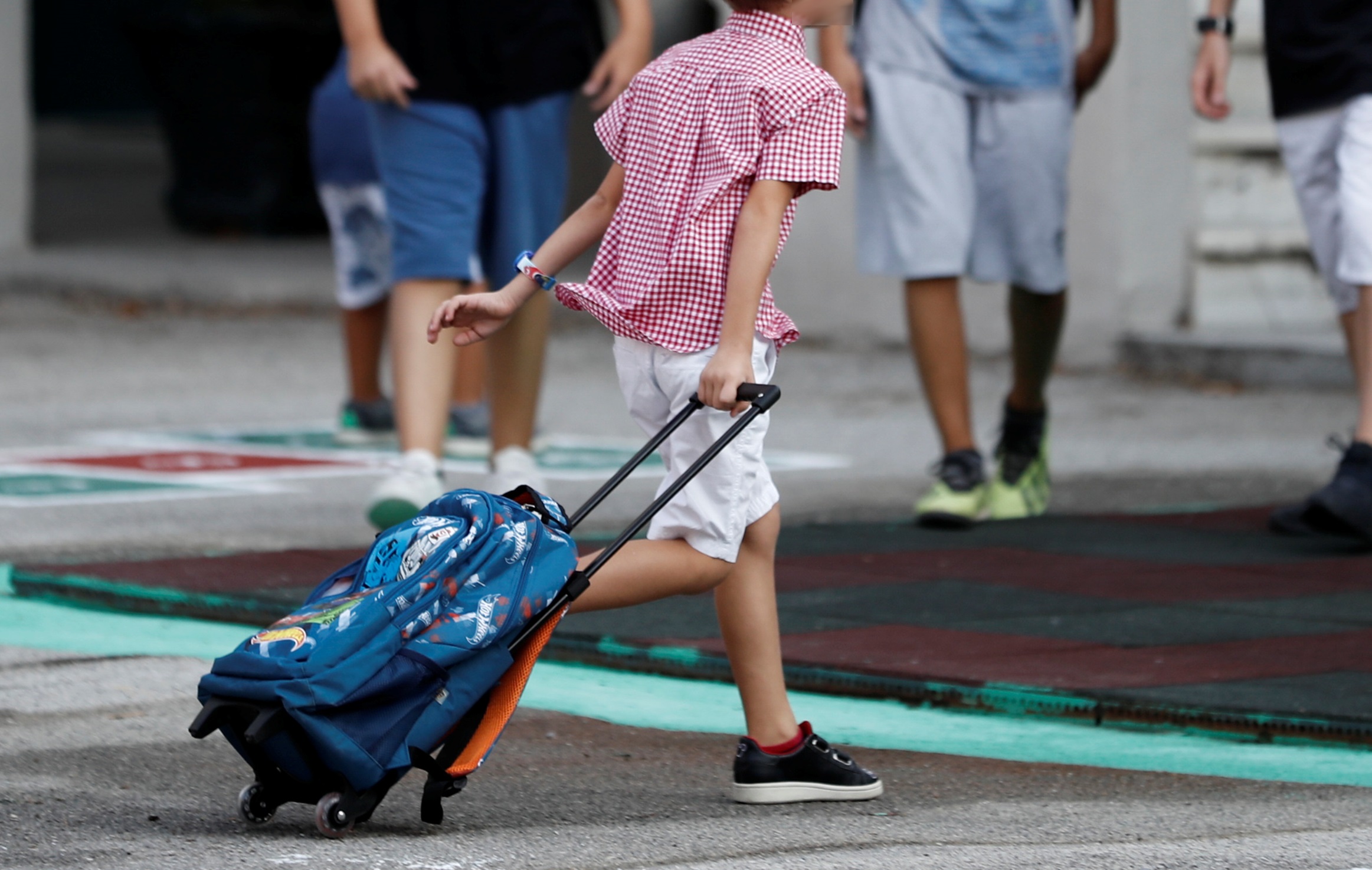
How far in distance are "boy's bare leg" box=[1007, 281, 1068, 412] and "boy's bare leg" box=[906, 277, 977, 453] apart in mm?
260

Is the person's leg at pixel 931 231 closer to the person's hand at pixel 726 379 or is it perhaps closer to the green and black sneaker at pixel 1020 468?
the green and black sneaker at pixel 1020 468

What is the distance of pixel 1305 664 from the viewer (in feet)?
13.1

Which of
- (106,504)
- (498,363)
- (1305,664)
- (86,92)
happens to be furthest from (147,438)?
(86,92)

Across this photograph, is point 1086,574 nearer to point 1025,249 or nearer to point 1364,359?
point 1364,359

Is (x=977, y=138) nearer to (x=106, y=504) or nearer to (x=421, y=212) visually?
(x=421, y=212)

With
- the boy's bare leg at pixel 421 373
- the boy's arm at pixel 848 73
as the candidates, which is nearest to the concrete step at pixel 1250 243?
the boy's arm at pixel 848 73

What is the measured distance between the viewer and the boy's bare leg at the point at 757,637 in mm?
3301

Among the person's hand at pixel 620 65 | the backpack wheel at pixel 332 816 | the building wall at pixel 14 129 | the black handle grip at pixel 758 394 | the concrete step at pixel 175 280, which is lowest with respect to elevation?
the concrete step at pixel 175 280

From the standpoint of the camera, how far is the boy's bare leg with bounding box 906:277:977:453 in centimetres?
558

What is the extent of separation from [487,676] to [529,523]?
22cm

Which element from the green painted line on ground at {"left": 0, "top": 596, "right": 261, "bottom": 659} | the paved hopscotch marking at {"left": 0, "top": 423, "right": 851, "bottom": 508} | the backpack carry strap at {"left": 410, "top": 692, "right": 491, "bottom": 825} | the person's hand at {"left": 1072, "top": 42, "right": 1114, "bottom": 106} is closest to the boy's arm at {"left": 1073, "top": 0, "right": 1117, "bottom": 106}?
the person's hand at {"left": 1072, "top": 42, "right": 1114, "bottom": 106}

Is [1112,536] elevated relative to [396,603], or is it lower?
lower

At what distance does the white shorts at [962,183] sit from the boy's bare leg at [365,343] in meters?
1.90

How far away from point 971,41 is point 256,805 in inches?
126
